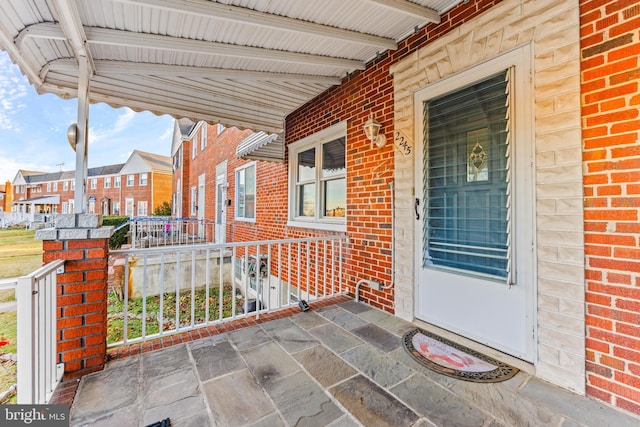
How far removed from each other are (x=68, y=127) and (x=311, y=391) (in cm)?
263

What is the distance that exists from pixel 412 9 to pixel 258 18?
1.34 m

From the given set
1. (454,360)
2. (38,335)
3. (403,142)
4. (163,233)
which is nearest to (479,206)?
(403,142)

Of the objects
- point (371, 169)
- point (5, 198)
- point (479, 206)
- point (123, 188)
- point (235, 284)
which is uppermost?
point (123, 188)

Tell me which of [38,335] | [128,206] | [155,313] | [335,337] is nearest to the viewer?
[38,335]

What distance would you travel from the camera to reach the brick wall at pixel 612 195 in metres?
1.54

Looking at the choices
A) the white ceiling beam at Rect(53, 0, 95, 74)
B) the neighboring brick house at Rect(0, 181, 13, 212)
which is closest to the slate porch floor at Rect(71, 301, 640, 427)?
the white ceiling beam at Rect(53, 0, 95, 74)

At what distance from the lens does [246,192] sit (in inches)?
290

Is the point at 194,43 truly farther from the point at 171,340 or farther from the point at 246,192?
the point at 246,192

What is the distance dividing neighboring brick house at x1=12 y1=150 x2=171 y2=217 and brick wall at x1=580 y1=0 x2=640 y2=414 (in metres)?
28.5

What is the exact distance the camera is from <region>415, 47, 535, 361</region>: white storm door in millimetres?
2012

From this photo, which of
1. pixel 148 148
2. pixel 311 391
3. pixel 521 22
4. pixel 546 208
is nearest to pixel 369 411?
pixel 311 391

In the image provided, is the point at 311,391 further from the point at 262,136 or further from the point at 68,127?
the point at 262,136

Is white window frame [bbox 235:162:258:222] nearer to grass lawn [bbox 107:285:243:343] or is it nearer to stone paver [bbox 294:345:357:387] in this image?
grass lawn [bbox 107:285:243:343]

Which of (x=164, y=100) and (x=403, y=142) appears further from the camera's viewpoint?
(x=164, y=100)
